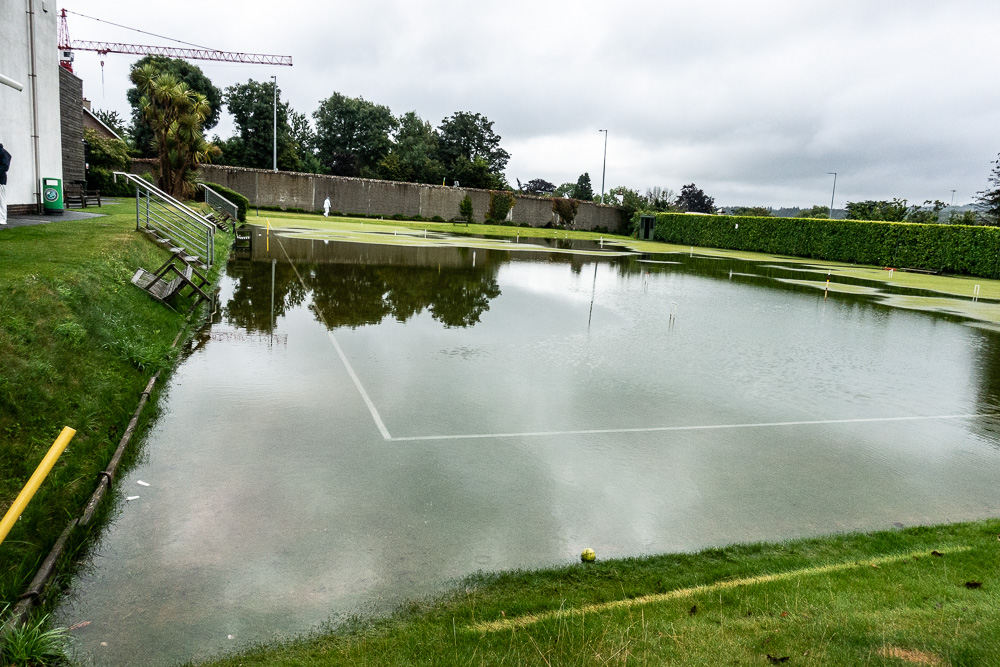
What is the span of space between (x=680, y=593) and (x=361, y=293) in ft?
40.0

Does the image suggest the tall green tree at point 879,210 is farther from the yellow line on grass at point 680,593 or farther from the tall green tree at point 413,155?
the yellow line on grass at point 680,593

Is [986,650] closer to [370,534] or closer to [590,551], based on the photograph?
[590,551]

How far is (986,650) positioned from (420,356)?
295 inches

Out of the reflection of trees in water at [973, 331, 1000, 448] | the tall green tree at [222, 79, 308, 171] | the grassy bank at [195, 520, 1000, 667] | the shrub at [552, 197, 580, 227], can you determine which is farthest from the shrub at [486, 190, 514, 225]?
the grassy bank at [195, 520, 1000, 667]

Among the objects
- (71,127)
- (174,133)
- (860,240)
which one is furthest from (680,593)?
(860,240)

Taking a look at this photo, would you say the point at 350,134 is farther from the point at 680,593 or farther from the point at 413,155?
the point at 680,593

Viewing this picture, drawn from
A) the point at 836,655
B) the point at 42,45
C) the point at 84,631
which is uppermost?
the point at 42,45

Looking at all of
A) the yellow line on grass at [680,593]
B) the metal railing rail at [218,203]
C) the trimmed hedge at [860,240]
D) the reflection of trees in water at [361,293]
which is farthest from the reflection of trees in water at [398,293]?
the trimmed hedge at [860,240]

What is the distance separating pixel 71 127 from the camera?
2353cm

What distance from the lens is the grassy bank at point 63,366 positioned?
4.58 metres

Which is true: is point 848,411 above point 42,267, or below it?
below

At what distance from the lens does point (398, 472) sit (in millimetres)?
5727

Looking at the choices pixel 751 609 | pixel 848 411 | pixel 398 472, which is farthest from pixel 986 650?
pixel 848 411

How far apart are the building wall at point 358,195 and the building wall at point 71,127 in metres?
20.5
